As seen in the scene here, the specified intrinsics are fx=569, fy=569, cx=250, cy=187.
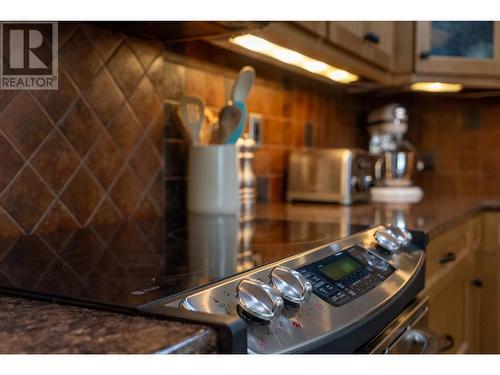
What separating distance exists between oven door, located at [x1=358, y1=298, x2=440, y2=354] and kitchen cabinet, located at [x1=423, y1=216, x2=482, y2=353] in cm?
20

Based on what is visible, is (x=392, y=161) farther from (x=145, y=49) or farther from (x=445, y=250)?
(x=145, y=49)

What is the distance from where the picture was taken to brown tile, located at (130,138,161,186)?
138 centimetres

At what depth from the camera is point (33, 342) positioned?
482mm

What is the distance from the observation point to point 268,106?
6.49 feet

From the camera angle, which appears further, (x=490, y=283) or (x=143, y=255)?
(x=490, y=283)

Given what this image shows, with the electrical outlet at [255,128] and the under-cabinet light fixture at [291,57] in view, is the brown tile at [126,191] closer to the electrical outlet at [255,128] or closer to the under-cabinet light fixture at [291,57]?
the under-cabinet light fixture at [291,57]

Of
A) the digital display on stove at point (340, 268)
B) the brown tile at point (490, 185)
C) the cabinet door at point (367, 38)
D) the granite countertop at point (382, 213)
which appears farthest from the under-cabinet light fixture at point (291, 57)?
the brown tile at point (490, 185)

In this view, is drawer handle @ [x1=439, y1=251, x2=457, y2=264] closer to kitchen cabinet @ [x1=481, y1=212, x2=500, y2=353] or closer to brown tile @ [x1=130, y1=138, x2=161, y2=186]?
kitchen cabinet @ [x1=481, y1=212, x2=500, y2=353]

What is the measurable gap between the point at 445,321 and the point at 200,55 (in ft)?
3.30

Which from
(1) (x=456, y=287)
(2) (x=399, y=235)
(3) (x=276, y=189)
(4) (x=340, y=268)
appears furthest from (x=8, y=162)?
(1) (x=456, y=287)

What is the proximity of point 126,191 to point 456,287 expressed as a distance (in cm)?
102

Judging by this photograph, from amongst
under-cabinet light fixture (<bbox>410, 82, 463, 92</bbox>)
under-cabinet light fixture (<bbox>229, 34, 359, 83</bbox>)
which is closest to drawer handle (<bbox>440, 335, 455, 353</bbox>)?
under-cabinet light fixture (<bbox>229, 34, 359, 83</bbox>)

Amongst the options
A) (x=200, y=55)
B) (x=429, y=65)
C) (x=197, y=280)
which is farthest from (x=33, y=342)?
(x=429, y=65)

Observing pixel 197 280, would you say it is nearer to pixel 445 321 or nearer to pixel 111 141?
pixel 111 141
